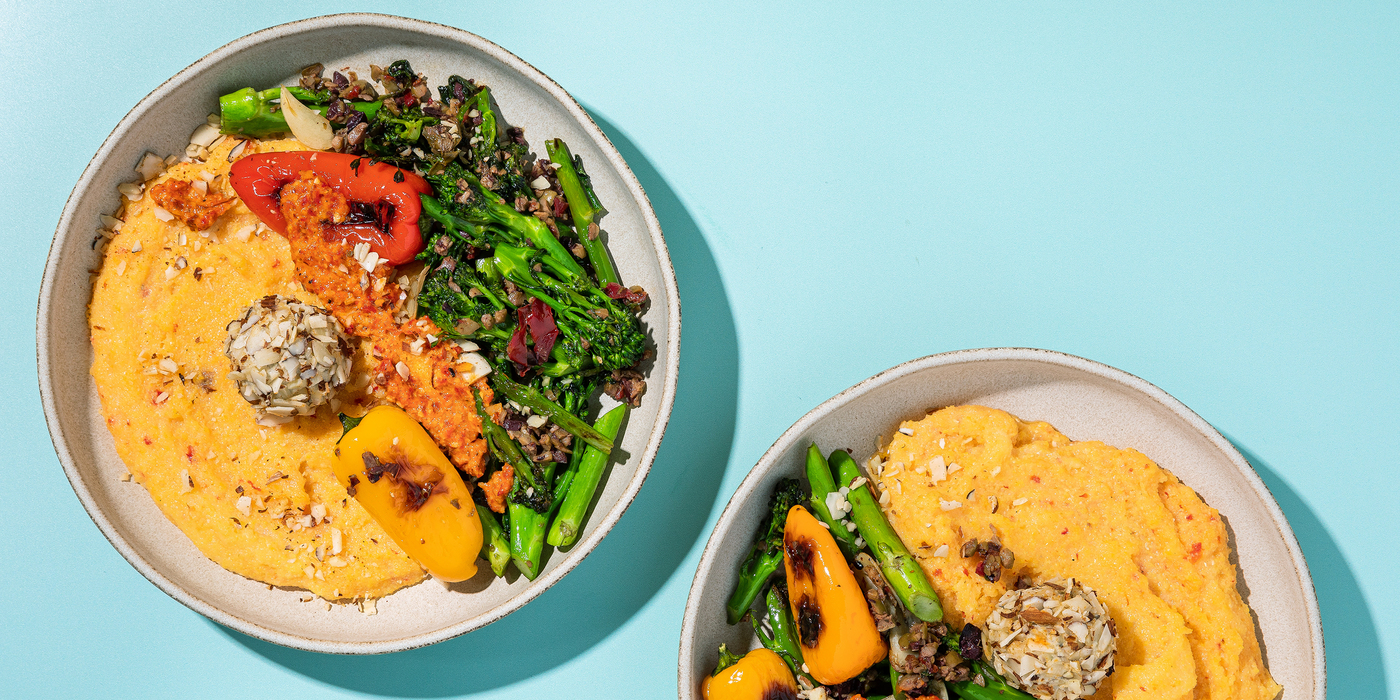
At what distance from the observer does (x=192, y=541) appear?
3.68 m

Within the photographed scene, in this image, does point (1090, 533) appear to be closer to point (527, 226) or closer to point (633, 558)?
point (633, 558)

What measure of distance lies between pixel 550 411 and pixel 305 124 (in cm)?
177

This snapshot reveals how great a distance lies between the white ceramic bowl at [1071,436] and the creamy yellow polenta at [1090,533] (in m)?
0.16

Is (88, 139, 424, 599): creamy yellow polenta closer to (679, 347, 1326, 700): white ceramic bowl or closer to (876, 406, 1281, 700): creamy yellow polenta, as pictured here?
(679, 347, 1326, 700): white ceramic bowl

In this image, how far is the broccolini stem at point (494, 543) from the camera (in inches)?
145

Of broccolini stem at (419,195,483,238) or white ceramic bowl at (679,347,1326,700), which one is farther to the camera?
broccolini stem at (419,195,483,238)

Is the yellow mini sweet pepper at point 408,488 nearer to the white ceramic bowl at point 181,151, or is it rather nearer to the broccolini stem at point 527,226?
the white ceramic bowl at point 181,151

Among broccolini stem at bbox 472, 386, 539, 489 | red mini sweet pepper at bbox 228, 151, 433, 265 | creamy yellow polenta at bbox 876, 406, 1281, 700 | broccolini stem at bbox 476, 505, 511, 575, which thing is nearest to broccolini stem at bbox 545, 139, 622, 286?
red mini sweet pepper at bbox 228, 151, 433, 265

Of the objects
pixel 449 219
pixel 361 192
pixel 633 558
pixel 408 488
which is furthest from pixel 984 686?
pixel 361 192

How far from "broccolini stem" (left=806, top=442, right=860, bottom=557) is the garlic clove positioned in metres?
2.76

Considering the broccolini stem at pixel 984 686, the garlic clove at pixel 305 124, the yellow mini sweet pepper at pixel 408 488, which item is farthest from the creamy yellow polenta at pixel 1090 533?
the garlic clove at pixel 305 124

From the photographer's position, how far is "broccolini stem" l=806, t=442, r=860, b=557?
356 centimetres

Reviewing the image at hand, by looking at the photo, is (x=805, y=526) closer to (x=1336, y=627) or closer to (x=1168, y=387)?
(x=1168, y=387)

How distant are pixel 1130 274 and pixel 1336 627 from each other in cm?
219
